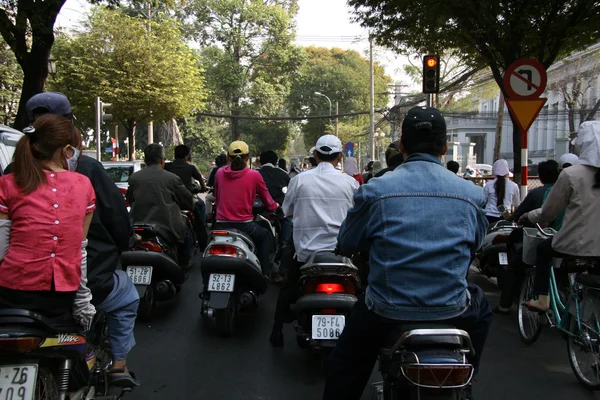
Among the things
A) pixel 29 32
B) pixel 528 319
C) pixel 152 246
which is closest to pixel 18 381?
pixel 152 246

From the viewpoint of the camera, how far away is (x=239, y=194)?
628 centimetres

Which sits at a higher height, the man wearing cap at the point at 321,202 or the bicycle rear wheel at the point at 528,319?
the man wearing cap at the point at 321,202

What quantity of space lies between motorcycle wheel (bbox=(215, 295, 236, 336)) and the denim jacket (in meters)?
3.22

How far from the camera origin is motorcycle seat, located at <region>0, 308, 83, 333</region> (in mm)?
2551

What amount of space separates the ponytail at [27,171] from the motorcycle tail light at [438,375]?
1.77 meters

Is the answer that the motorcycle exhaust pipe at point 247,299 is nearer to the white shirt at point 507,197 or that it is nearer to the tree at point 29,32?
the white shirt at point 507,197

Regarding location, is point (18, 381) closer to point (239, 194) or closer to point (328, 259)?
point (328, 259)

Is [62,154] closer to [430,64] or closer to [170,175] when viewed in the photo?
[170,175]

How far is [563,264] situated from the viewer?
4.66 m

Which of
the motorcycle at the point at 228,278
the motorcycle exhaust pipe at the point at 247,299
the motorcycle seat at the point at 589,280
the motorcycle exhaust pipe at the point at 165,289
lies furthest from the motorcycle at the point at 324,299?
the motorcycle exhaust pipe at the point at 165,289

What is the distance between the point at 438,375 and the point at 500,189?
249 inches

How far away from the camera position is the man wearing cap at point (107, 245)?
121 inches

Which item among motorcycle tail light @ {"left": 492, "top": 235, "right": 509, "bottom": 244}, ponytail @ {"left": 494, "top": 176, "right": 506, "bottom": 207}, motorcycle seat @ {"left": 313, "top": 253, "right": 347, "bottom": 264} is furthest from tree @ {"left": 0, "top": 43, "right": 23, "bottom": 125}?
motorcycle seat @ {"left": 313, "top": 253, "right": 347, "bottom": 264}

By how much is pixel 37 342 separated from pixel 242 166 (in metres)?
3.86
